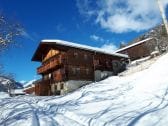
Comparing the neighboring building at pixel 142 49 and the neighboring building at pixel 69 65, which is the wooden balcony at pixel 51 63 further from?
the neighboring building at pixel 142 49

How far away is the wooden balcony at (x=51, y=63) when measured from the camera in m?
43.2

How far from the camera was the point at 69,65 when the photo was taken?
4378cm

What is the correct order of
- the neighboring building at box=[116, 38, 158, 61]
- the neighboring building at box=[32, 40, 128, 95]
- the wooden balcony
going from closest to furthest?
the wooden balcony, the neighboring building at box=[32, 40, 128, 95], the neighboring building at box=[116, 38, 158, 61]

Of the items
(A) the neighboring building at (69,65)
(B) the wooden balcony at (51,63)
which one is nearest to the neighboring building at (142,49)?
(A) the neighboring building at (69,65)

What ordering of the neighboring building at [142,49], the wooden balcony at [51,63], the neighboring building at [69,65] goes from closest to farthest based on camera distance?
the wooden balcony at [51,63]
the neighboring building at [69,65]
the neighboring building at [142,49]

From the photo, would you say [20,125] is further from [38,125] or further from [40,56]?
[40,56]

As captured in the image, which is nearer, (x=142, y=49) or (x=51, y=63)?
(x=51, y=63)

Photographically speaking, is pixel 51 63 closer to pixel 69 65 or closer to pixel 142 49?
pixel 69 65

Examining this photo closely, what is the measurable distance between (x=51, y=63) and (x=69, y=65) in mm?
4483

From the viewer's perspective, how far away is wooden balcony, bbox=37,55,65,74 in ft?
142

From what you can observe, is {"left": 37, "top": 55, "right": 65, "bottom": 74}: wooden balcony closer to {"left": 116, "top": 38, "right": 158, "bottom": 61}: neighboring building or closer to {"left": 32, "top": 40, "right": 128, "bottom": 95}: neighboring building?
{"left": 32, "top": 40, "right": 128, "bottom": 95}: neighboring building

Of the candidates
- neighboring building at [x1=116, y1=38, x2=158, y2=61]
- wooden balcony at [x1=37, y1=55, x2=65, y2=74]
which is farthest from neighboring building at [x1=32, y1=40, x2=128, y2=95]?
neighboring building at [x1=116, y1=38, x2=158, y2=61]

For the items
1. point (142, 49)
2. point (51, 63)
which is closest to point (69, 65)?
point (51, 63)

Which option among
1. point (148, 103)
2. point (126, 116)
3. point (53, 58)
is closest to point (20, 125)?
point (126, 116)
